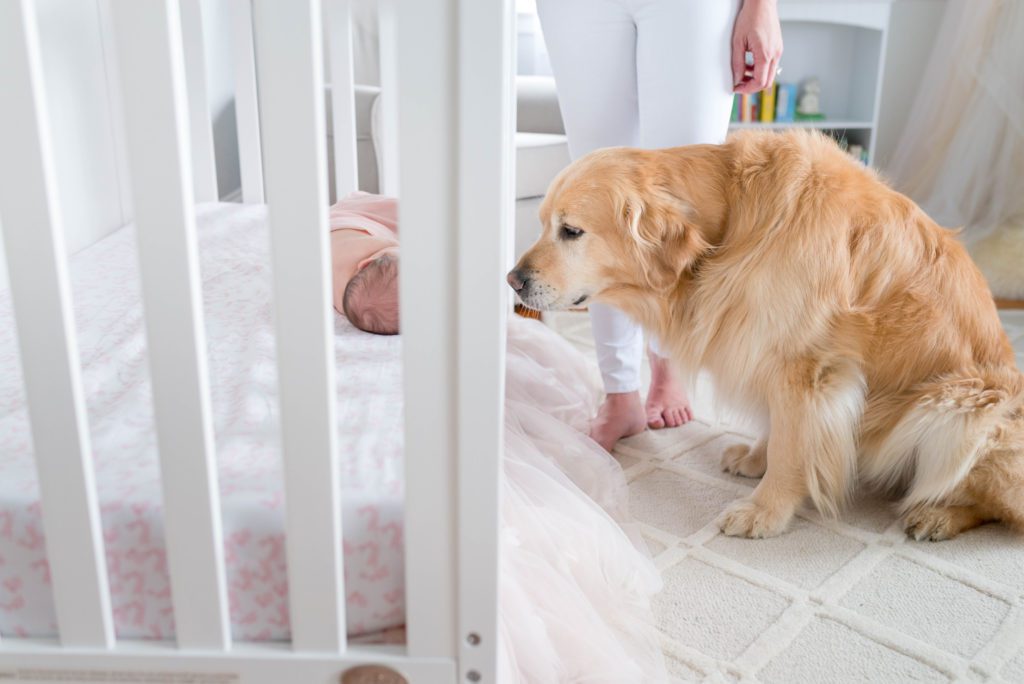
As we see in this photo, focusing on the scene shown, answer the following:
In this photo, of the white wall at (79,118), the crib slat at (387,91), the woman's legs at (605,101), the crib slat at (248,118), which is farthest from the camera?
the crib slat at (248,118)

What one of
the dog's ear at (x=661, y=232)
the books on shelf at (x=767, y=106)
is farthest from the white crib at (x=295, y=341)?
the books on shelf at (x=767, y=106)

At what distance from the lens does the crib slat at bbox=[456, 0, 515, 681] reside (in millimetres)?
660

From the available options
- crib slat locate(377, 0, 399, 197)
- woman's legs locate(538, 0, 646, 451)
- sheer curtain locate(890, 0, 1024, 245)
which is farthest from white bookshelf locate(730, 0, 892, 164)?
woman's legs locate(538, 0, 646, 451)

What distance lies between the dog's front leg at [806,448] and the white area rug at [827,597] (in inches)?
1.5

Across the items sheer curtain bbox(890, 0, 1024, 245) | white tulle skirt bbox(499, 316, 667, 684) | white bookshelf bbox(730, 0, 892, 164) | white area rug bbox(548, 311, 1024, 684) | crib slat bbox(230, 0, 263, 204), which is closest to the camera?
white tulle skirt bbox(499, 316, 667, 684)

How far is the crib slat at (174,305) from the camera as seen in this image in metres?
0.65

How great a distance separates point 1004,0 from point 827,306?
2201 mm

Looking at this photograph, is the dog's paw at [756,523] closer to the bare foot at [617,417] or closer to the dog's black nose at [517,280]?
the bare foot at [617,417]

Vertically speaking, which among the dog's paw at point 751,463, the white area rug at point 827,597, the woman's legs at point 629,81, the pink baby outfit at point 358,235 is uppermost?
the woman's legs at point 629,81

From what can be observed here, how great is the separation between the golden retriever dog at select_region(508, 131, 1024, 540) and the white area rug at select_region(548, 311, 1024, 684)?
6cm

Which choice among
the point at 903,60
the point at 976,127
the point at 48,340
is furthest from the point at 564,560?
the point at 903,60

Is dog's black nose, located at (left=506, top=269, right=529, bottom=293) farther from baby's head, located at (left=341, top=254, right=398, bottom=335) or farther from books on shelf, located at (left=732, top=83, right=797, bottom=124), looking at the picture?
books on shelf, located at (left=732, top=83, right=797, bottom=124)

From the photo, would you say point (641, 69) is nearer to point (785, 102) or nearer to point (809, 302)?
point (809, 302)

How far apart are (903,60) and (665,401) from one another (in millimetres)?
2596
